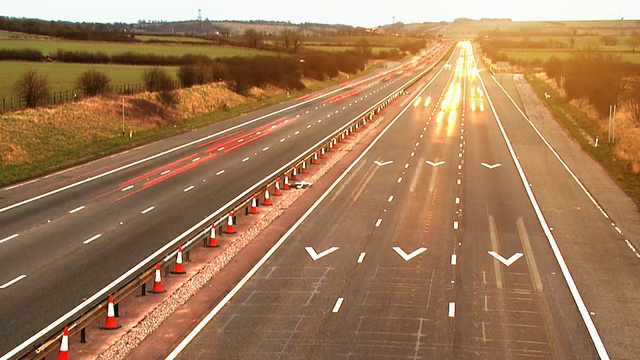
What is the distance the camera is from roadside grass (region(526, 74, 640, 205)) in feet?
133

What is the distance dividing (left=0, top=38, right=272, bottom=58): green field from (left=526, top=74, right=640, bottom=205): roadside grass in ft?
230

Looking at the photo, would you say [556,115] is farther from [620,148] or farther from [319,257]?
[319,257]

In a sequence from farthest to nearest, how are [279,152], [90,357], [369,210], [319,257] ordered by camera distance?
[279,152] < [369,210] < [319,257] < [90,357]

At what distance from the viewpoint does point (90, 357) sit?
1666cm

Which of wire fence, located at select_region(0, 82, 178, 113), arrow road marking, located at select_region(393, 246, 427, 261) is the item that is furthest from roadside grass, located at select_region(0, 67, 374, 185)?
arrow road marking, located at select_region(393, 246, 427, 261)

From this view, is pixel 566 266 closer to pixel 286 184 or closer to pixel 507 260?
pixel 507 260

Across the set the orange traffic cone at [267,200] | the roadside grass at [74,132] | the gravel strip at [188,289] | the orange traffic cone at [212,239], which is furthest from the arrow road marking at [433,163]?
the orange traffic cone at [212,239]

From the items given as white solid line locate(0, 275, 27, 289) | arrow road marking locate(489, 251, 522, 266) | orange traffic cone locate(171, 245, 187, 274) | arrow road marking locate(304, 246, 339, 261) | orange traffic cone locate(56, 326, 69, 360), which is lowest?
arrow road marking locate(304, 246, 339, 261)

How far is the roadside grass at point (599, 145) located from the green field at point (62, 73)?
45.5 meters

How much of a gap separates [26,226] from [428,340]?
17467 millimetres

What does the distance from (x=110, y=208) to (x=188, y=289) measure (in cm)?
1193

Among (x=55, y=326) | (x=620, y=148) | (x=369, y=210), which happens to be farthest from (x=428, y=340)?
(x=620, y=148)

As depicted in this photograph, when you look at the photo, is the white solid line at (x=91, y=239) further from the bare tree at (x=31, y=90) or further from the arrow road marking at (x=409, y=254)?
the bare tree at (x=31, y=90)

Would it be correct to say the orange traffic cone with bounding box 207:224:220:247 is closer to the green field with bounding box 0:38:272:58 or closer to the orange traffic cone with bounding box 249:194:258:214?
the orange traffic cone with bounding box 249:194:258:214
